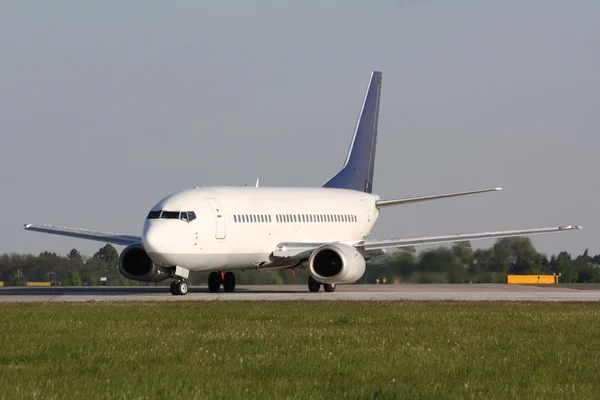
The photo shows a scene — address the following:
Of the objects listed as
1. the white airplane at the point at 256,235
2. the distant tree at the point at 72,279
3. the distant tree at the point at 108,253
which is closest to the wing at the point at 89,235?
the white airplane at the point at 256,235

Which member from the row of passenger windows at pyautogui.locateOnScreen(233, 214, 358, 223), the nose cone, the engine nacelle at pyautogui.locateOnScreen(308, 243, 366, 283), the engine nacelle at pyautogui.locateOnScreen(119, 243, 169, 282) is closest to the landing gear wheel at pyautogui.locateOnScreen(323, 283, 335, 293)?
the engine nacelle at pyautogui.locateOnScreen(308, 243, 366, 283)

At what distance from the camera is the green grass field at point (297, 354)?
41.7 ft

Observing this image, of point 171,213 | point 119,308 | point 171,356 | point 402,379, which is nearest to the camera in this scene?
point 402,379

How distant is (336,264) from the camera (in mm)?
41375

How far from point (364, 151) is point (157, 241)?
18.9 m

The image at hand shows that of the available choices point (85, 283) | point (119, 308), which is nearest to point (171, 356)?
point (119, 308)

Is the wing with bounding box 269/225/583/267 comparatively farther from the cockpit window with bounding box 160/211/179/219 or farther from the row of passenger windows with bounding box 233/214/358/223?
the cockpit window with bounding box 160/211/179/219

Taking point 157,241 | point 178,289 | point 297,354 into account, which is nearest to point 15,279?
point 178,289

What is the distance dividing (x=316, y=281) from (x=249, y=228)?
401 centimetres

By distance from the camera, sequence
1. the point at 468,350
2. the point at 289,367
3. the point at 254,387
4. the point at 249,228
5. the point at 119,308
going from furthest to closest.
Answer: the point at 249,228, the point at 119,308, the point at 468,350, the point at 289,367, the point at 254,387

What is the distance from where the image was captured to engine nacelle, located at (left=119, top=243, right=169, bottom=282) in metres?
40.4

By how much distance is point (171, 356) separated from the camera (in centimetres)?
1583

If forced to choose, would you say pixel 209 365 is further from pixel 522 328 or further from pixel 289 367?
pixel 522 328

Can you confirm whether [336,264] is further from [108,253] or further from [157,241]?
[108,253]
